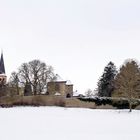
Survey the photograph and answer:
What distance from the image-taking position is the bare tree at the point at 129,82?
5803 cm

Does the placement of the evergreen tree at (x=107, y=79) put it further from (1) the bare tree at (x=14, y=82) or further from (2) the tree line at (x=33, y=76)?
(1) the bare tree at (x=14, y=82)

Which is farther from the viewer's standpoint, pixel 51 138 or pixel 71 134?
pixel 71 134

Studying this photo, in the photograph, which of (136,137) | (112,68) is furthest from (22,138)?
(112,68)

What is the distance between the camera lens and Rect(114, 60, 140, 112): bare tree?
5803 cm

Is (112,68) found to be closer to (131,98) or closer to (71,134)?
(131,98)

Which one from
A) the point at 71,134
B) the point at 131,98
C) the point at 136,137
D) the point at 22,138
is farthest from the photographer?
the point at 131,98

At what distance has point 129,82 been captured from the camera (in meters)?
58.1

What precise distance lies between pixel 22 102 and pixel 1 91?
529 inches

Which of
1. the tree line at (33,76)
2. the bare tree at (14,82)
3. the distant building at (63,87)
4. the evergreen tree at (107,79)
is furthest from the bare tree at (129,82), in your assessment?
the bare tree at (14,82)

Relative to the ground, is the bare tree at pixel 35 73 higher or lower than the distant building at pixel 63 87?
higher

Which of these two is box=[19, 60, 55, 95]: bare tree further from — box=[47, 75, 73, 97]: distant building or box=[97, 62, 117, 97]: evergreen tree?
box=[97, 62, 117, 97]: evergreen tree

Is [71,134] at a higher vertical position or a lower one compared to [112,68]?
lower

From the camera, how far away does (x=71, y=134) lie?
22438 millimetres

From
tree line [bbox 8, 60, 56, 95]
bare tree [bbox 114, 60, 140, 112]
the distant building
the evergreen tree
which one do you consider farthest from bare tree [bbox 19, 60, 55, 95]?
bare tree [bbox 114, 60, 140, 112]
